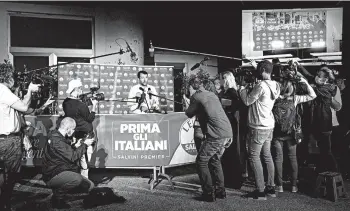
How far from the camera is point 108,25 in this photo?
10359mm

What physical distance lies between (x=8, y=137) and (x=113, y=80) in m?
4.92

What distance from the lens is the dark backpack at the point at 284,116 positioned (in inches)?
219

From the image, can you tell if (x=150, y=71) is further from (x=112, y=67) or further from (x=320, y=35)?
(x=320, y=35)

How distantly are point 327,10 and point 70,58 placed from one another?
23.4ft

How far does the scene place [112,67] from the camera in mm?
9453

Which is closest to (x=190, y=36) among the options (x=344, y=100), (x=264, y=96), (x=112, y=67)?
(x=112, y=67)

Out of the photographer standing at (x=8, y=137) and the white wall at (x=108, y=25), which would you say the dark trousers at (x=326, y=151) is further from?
the white wall at (x=108, y=25)

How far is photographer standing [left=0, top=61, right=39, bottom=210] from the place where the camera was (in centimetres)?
466

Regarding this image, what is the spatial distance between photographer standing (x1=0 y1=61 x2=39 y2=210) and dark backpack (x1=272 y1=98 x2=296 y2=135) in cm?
369

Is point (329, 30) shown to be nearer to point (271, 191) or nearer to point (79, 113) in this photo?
point (271, 191)

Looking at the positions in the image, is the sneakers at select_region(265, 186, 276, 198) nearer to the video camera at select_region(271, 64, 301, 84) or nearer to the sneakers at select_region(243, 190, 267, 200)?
the sneakers at select_region(243, 190, 267, 200)

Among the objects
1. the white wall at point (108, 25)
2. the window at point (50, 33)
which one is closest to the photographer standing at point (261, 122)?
the white wall at point (108, 25)

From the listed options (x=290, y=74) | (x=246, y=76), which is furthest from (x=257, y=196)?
(x=246, y=76)

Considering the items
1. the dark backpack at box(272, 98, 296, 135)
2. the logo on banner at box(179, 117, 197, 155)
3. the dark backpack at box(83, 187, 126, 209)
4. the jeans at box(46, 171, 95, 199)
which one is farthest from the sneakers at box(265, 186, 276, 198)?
the jeans at box(46, 171, 95, 199)
